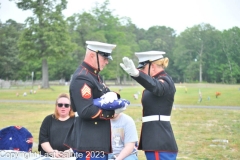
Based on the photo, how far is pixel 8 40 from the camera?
5278 centimetres

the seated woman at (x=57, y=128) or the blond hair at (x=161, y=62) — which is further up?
the blond hair at (x=161, y=62)

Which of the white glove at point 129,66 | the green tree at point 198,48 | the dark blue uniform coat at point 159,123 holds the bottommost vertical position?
the dark blue uniform coat at point 159,123

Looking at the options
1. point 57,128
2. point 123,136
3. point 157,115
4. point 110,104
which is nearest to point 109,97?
point 110,104

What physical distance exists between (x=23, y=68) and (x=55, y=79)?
732cm

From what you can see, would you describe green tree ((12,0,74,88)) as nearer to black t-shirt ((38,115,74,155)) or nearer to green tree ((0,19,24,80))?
green tree ((0,19,24,80))

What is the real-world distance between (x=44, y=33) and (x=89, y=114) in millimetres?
36900

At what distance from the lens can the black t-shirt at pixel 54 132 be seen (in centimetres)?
462

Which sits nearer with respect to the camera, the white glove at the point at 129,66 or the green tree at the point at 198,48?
the white glove at the point at 129,66

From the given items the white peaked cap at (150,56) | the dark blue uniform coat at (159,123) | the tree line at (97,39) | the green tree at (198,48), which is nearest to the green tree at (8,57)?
the tree line at (97,39)

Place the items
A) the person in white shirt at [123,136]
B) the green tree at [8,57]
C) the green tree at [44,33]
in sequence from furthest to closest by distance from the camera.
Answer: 1. the green tree at [8,57]
2. the green tree at [44,33]
3. the person in white shirt at [123,136]

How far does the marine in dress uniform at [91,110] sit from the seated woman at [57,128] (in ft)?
5.30

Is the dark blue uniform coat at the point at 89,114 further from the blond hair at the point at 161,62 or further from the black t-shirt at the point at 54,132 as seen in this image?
the black t-shirt at the point at 54,132

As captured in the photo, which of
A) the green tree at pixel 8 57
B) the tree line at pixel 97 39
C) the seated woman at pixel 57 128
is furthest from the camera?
the green tree at pixel 8 57

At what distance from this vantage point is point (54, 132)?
15.3 ft
